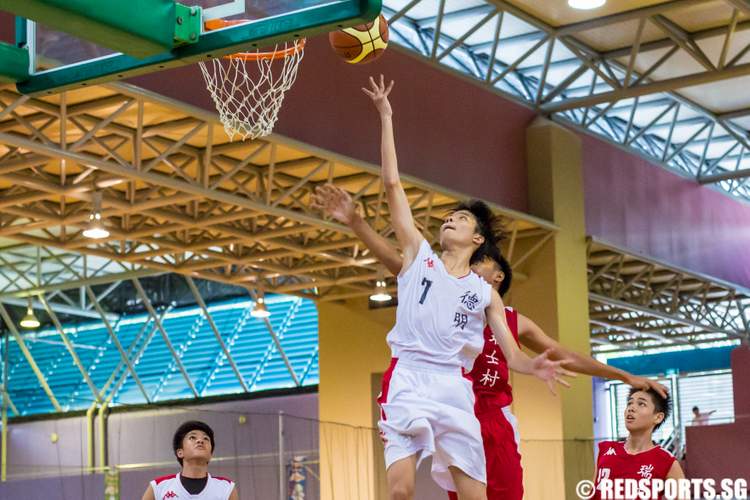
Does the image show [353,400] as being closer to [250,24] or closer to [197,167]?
[197,167]

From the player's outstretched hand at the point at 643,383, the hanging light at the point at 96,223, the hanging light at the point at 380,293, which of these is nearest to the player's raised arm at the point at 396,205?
the player's outstretched hand at the point at 643,383

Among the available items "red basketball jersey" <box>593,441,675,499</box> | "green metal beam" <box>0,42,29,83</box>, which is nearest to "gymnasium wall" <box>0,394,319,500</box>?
"red basketball jersey" <box>593,441,675,499</box>

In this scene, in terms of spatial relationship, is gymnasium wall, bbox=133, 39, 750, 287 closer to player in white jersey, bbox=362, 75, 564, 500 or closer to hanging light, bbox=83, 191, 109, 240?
hanging light, bbox=83, 191, 109, 240

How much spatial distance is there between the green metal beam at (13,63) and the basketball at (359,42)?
8.96 feet

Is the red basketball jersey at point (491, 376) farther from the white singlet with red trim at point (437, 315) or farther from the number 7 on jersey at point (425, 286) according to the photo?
the number 7 on jersey at point (425, 286)

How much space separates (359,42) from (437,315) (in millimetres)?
3873

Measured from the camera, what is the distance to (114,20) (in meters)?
6.72

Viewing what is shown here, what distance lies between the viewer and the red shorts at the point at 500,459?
24.1ft

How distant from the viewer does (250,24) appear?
712cm

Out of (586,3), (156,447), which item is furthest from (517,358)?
(156,447)

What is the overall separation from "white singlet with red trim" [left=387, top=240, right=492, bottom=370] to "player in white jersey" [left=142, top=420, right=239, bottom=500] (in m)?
2.62

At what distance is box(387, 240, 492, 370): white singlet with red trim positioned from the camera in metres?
6.61

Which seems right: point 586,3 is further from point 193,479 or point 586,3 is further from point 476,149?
point 193,479

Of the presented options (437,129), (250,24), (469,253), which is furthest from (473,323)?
(437,129)
